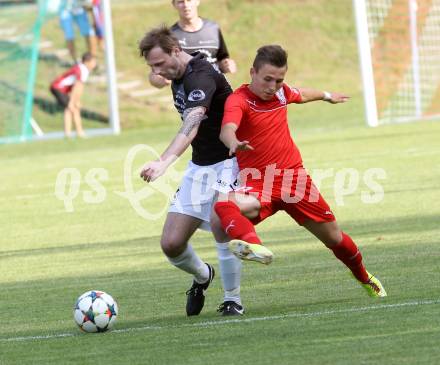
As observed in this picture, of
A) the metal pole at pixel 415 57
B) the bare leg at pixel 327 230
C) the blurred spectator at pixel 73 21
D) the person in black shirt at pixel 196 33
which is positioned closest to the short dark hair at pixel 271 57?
the bare leg at pixel 327 230

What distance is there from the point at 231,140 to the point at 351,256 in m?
1.40

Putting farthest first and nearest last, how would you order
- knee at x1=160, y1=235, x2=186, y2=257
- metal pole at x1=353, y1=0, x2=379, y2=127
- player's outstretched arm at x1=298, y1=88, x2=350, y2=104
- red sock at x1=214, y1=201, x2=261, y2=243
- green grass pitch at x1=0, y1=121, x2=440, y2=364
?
metal pole at x1=353, y1=0, x2=379, y2=127
player's outstretched arm at x1=298, y1=88, x2=350, y2=104
knee at x1=160, y1=235, x2=186, y2=257
red sock at x1=214, y1=201, x2=261, y2=243
green grass pitch at x1=0, y1=121, x2=440, y2=364

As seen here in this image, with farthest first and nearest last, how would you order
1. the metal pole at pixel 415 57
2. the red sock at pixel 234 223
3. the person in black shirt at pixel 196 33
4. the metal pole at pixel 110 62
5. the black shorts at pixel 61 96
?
the black shorts at pixel 61 96 → the metal pole at pixel 110 62 → the metal pole at pixel 415 57 → the person in black shirt at pixel 196 33 → the red sock at pixel 234 223

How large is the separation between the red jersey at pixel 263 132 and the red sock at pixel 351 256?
2.02 feet

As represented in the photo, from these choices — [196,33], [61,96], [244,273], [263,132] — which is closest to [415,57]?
[61,96]

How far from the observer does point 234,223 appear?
25.5 ft

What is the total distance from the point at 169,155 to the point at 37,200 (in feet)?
33.7

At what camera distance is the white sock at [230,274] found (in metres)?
8.17

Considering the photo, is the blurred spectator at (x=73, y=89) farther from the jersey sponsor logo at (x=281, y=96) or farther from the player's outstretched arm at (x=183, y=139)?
the player's outstretched arm at (x=183, y=139)

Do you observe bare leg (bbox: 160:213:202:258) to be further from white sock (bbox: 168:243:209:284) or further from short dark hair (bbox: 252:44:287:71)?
short dark hair (bbox: 252:44:287:71)

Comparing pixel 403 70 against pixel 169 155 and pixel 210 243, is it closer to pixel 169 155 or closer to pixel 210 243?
pixel 210 243

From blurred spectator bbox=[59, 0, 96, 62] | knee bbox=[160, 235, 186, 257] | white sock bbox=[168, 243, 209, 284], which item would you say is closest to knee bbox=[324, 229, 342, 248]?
white sock bbox=[168, 243, 209, 284]

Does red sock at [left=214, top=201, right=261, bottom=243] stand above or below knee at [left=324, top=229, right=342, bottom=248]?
above

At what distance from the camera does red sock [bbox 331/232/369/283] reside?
845cm
